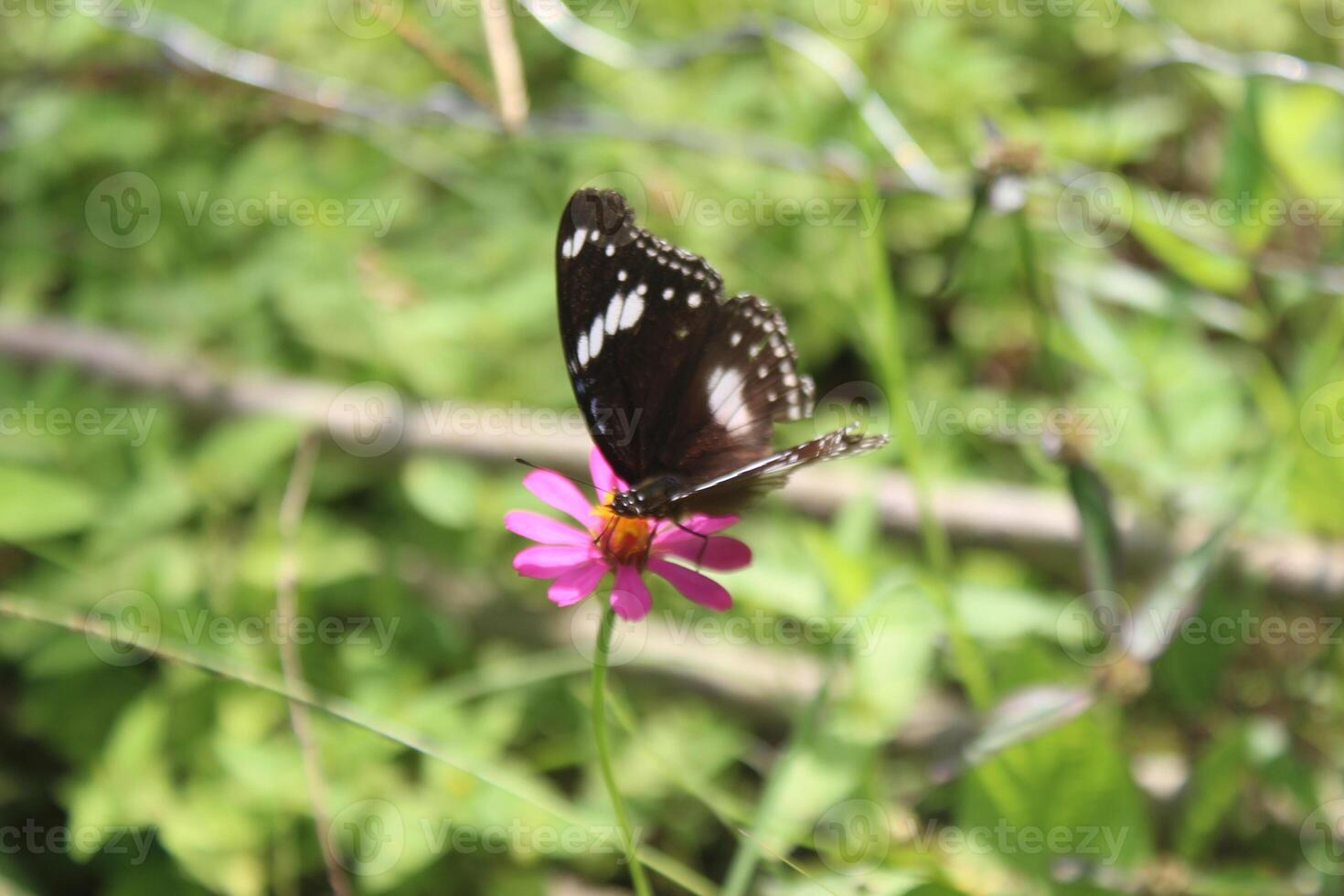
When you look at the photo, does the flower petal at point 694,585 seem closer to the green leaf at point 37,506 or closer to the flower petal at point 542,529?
the flower petal at point 542,529

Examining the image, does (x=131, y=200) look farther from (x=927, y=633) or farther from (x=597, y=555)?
(x=927, y=633)

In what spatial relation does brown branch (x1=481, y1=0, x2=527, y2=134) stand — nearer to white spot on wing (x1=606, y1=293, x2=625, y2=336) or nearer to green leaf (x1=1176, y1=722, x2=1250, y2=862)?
white spot on wing (x1=606, y1=293, x2=625, y2=336)

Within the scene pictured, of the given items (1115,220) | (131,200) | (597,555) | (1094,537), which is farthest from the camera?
(131,200)

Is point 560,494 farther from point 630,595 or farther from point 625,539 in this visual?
point 630,595

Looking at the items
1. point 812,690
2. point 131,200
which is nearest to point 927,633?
point 812,690

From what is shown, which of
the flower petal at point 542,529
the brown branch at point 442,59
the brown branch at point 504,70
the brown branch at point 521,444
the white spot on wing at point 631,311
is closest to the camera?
the flower petal at point 542,529

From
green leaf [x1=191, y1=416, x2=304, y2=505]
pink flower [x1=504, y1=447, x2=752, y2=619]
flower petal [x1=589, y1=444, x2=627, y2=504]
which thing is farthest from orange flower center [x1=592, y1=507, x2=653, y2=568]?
green leaf [x1=191, y1=416, x2=304, y2=505]

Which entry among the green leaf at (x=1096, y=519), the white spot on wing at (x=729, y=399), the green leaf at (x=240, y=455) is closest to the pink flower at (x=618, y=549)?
the white spot on wing at (x=729, y=399)
